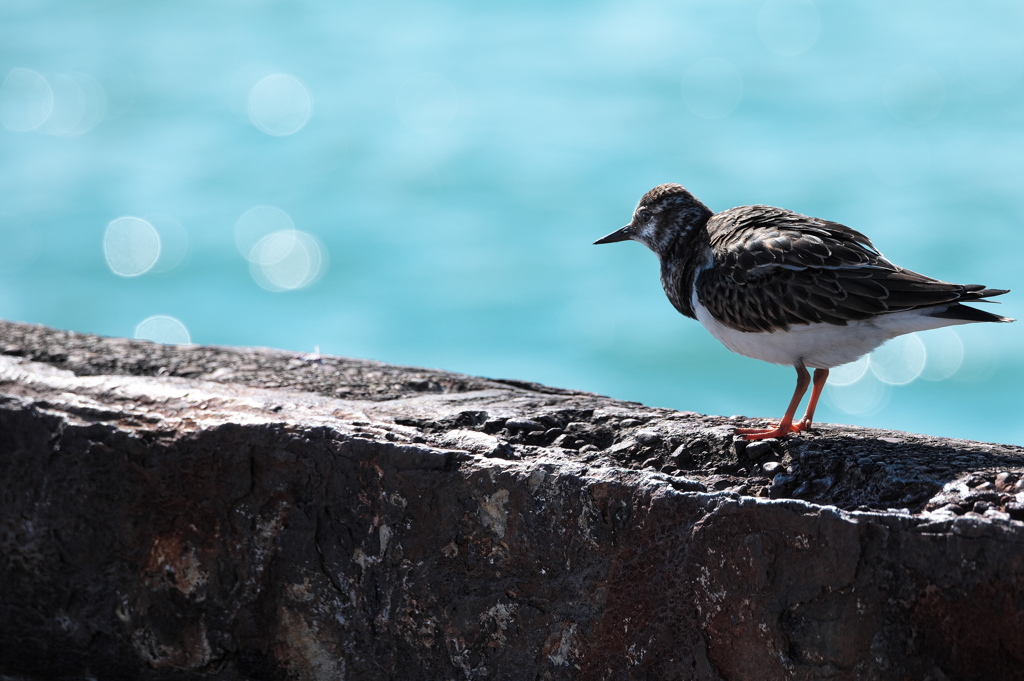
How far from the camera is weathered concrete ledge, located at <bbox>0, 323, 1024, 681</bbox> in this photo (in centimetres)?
221

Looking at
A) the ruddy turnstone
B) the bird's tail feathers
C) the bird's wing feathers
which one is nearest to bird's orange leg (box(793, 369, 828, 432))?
the ruddy turnstone

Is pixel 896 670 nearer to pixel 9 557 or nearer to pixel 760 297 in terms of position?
pixel 760 297

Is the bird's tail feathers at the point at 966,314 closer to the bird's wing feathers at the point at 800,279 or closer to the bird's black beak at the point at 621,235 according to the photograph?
the bird's wing feathers at the point at 800,279

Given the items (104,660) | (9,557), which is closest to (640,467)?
(104,660)

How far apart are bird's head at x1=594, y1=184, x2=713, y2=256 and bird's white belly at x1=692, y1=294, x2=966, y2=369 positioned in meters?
0.41

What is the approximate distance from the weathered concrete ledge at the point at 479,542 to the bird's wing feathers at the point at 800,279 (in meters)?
0.36

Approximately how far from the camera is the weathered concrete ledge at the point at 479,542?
7.26ft

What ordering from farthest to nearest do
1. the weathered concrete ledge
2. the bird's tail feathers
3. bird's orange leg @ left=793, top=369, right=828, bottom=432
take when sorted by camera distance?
1. bird's orange leg @ left=793, top=369, right=828, bottom=432
2. the bird's tail feathers
3. the weathered concrete ledge

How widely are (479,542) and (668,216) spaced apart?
1463 millimetres

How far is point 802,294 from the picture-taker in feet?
9.41

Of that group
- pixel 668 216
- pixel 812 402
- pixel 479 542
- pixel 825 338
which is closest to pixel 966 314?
pixel 825 338

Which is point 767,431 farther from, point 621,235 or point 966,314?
point 621,235

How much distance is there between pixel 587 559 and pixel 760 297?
3.19ft

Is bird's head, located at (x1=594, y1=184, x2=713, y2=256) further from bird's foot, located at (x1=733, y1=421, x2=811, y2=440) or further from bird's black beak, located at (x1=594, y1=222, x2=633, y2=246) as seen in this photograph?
bird's foot, located at (x1=733, y1=421, x2=811, y2=440)
